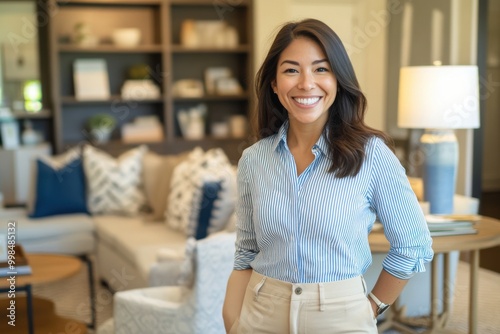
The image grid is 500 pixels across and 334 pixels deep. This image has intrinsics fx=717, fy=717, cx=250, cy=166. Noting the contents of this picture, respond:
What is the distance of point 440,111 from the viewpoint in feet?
10.8

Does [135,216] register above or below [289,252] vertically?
below

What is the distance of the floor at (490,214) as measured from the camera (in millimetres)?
5172

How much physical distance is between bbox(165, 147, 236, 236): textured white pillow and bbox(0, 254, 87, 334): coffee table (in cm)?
74

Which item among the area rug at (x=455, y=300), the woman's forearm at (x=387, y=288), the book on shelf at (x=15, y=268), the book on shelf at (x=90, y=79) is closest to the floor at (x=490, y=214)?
the area rug at (x=455, y=300)

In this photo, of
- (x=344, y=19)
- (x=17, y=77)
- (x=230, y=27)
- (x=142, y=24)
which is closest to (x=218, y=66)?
(x=230, y=27)

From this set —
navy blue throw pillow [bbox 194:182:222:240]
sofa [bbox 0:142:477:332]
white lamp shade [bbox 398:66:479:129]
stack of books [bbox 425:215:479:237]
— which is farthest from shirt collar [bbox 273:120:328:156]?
navy blue throw pillow [bbox 194:182:222:240]

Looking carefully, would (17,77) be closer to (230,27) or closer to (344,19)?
(230,27)

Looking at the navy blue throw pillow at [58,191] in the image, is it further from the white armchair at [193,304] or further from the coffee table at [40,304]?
the white armchair at [193,304]

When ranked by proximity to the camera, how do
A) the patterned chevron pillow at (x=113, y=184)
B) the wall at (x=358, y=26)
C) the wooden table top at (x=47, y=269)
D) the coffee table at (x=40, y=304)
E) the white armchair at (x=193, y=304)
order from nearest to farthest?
the white armchair at (x=193, y=304)
the coffee table at (x=40, y=304)
the wooden table top at (x=47, y=269)
the patterned chevron pillow at (x=113, y=184)
the wall at (x=358, y=26)

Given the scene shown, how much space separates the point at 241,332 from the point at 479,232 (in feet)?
5.88

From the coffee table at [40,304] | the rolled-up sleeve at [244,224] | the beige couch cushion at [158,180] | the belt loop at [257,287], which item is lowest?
the coffee table at [40,304]

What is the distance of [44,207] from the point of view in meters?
5.17

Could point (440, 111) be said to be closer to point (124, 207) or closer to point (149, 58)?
point (124, 207)

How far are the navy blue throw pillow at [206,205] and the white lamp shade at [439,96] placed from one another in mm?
1084
